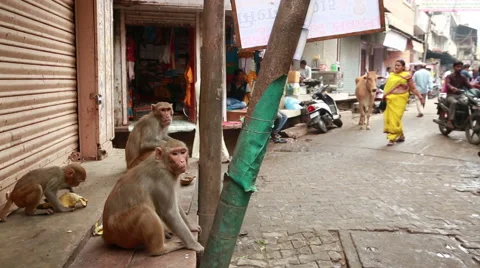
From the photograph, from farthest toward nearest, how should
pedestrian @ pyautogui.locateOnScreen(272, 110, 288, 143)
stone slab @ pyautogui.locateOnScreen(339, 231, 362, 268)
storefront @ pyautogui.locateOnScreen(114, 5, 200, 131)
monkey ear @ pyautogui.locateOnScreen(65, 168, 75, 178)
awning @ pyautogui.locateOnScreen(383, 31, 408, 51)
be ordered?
awning @ pyautogui.locateOnScreen(383, 31, 408, 51) → pedestrian @ pyautogui.locateOnScreen(272, 110, 288, 143) → storefront @ pyautogui.locateOnScreen(114, 5, 200, 131) → monkey ear @ pyautogui.locateOnScreen(65, 168, 75, 178) → stone slab @ pyautogui.locateOnScreen(339, 231, 362, 268)

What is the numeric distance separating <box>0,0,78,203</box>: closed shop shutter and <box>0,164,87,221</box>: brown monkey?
318 millimetres

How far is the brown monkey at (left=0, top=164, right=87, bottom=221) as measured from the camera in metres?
4.14

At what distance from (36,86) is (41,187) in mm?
1650

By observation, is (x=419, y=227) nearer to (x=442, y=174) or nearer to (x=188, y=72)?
(x=442, y=174)

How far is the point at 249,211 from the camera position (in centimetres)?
598

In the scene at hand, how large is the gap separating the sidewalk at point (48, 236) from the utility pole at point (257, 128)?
1536mm

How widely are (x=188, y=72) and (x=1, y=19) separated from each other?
280 inches

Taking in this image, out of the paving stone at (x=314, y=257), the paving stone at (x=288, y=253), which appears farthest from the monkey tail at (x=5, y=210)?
the paving stone at (x=314, y=257)

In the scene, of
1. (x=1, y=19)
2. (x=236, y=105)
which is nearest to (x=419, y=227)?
(x=1, y=19)

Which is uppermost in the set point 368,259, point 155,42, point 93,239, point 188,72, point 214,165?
point 155,42

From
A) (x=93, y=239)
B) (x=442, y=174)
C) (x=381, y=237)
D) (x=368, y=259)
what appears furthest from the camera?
(x=442, y=174)

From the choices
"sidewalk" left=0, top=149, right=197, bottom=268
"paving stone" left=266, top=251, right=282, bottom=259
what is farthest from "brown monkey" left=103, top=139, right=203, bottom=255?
"paving stone" left=266, top=251, right=282, bottom=259

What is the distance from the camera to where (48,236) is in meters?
3.79

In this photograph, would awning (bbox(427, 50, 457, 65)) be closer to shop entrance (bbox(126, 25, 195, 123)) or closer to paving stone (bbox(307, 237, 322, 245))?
shop entrance (bbox(126, 25, 195, 123))
